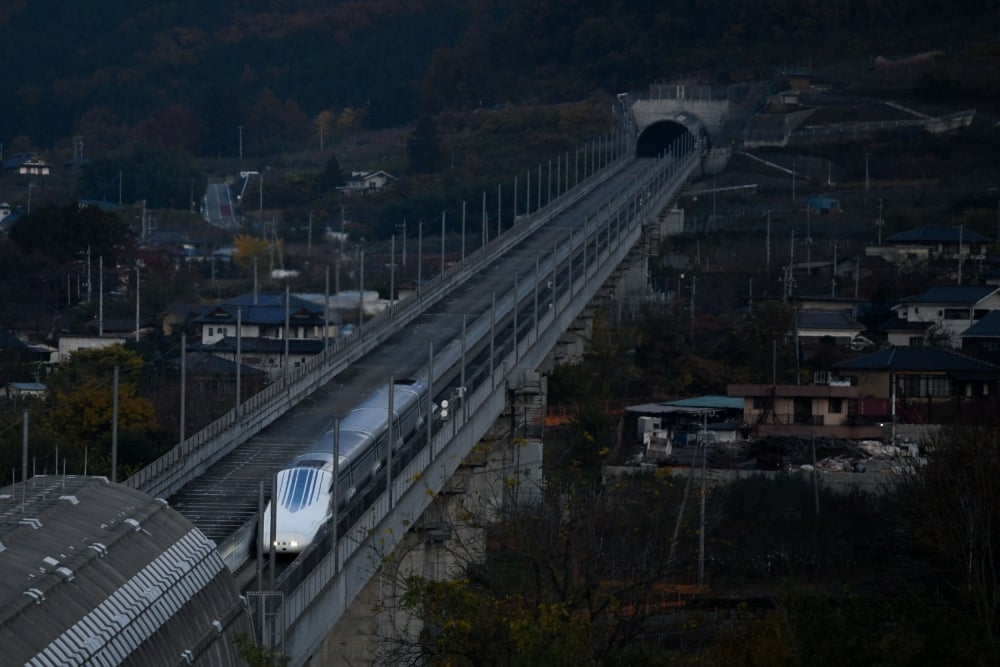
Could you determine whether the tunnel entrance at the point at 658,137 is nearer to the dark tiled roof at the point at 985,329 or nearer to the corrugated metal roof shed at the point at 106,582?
the dark tiled roof at the point at 985,329

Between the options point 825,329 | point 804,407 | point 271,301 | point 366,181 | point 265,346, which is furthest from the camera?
point 366,181

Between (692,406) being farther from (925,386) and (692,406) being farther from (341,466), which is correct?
(341,466)

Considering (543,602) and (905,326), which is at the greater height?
(905,326)

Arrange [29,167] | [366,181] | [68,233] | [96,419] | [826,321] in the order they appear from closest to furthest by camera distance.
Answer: [96,419]
[826,321]
[68,233]
[366,181]
[29,167]

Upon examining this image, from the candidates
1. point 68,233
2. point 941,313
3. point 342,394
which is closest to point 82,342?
point 68,233

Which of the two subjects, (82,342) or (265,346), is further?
(82,342)

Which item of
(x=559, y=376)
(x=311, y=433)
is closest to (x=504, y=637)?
(x=311, y=433)

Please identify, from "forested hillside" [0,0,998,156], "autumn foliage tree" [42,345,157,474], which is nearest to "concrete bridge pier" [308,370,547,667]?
"autumn foliage tree" [42,345,157,474]

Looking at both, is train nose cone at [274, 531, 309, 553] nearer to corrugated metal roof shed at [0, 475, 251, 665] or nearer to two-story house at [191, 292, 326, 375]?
corrugated metal roof shed at [0, 475, 251, 665]
